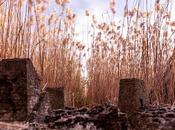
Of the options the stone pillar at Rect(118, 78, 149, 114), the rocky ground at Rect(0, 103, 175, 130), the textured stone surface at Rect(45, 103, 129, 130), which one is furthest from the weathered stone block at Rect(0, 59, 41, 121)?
the stone pillar at Rect(118, 78, 149, 114)

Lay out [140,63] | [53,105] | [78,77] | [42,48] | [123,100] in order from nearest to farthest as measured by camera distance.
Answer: [123,100] < [53,105] < [42,48] < [140,63] < [78,77]

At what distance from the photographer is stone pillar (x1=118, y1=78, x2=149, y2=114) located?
15.1 feet

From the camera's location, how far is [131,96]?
15.3 ft

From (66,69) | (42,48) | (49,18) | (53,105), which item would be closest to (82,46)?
(66,69)

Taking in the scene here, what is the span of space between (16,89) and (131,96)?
4.48 ft

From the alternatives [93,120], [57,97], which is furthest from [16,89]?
[57,97]

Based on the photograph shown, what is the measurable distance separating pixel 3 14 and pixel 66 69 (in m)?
1.93

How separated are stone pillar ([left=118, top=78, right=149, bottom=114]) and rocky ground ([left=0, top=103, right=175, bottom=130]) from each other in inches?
9.0

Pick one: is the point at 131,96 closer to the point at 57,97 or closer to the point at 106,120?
the point at 106,120

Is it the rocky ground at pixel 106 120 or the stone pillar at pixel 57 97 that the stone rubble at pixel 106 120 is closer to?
the rocky ground at pixel 106 120

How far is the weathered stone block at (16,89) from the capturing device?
146 inches

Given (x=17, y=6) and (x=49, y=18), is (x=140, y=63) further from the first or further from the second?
(x=17, y=6)

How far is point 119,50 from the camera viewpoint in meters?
6.50

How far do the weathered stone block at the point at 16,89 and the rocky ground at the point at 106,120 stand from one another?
16cm
